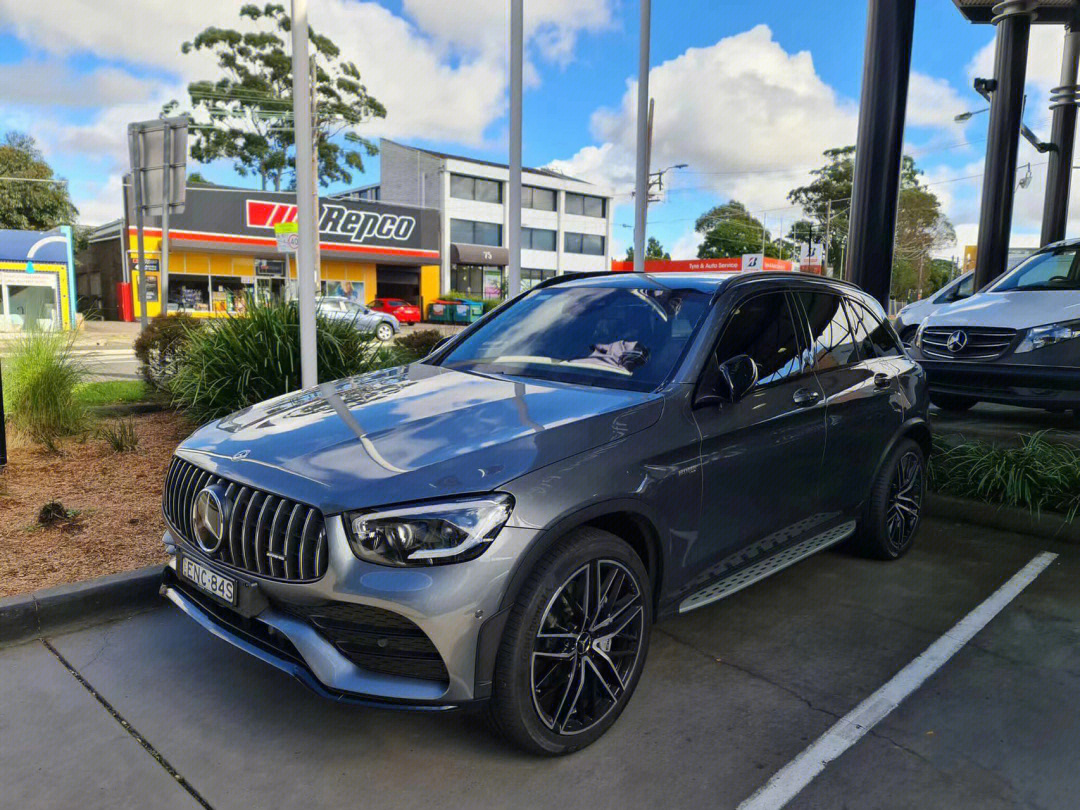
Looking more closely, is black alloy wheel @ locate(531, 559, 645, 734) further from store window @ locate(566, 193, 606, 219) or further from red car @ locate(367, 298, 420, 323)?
store window @ locate(566, 193, 606, 219)

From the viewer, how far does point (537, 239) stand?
187ft

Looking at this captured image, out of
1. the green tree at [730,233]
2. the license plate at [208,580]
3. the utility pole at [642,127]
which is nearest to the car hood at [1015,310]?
the utility pole at [642,127]

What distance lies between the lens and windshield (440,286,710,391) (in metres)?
3.39

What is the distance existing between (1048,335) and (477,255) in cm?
4490

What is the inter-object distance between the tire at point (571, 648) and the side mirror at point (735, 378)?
84 centimetres

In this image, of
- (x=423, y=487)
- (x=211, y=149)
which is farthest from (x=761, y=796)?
(x=211, y=149)

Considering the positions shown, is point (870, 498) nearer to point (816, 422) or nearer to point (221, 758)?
point (816, 422)

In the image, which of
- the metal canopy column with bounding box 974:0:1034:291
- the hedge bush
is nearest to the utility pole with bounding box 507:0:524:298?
the hedge bush

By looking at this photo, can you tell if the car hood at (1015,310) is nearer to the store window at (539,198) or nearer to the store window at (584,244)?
the store window at (539,198)

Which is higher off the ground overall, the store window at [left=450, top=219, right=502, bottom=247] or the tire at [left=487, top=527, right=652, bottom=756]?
the store window at [left=450, top=219, right=502, bottom=247]

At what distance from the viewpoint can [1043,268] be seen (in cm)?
807

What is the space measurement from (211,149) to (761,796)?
47594mm

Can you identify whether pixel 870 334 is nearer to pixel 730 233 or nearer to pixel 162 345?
pixel 162 345

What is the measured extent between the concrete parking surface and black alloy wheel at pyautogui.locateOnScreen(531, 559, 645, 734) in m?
0.17
